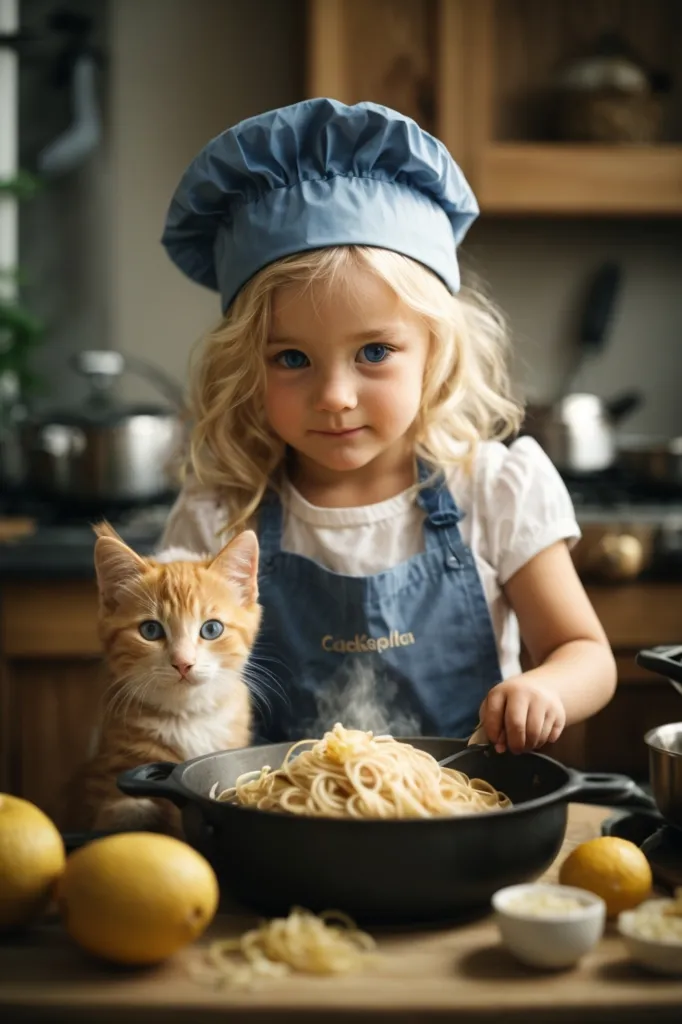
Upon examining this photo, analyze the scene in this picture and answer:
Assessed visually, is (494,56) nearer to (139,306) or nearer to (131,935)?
(139,306)

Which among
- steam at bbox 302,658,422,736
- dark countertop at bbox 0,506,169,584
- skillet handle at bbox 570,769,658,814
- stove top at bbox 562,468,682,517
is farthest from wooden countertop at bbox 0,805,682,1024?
stove top at bbox 562,468,682,517

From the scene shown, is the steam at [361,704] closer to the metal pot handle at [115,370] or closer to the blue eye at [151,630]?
the blue eye at [151,630]

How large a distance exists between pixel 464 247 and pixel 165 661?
2183mm

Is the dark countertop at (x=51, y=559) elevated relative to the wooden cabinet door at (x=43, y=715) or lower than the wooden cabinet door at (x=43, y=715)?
elevated

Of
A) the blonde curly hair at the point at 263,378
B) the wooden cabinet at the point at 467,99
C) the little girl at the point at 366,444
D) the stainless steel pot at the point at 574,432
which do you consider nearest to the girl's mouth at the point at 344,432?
the little girl at the point at 366,444

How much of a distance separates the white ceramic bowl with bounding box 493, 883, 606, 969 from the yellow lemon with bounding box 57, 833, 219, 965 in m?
0.20

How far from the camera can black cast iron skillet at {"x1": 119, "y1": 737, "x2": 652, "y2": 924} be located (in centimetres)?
83

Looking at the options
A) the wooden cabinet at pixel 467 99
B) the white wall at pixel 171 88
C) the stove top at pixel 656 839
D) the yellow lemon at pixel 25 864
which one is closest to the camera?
the yellow lemon at pixel 25 864

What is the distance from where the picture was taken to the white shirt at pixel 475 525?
5.06 feet

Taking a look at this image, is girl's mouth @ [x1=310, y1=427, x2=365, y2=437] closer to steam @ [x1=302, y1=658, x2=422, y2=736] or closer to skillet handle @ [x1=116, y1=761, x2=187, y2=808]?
steam @ [x1=302, y1=658, x2=422, y2=736]

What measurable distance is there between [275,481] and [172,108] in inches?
71.4

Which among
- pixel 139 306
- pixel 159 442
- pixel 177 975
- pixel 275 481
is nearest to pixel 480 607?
pixel 275 481

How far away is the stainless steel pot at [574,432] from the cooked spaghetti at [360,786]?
178cm

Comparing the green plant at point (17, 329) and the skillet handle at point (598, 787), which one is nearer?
the skillet handle at point (598, 787)
